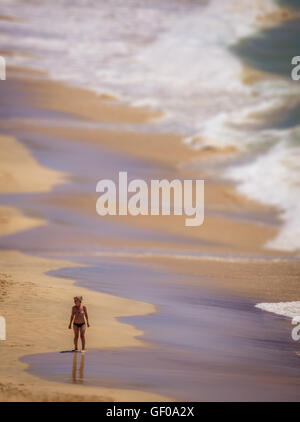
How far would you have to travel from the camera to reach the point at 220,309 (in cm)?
1058

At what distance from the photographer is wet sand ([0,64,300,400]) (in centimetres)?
793

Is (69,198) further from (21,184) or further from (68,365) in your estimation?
(68,365)

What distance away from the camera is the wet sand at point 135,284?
312 inches

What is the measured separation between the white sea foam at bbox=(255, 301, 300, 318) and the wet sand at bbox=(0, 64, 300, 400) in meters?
0.17

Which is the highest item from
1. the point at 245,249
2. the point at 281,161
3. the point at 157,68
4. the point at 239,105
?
the point at 157,68

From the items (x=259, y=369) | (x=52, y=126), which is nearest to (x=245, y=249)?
(x=259, y=369)

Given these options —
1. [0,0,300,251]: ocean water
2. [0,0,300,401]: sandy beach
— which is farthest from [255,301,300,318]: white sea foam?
[0,0,300,251]: ocean water

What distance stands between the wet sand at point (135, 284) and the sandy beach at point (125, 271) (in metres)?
0.02

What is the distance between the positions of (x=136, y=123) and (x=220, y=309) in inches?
511

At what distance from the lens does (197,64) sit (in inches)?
1281

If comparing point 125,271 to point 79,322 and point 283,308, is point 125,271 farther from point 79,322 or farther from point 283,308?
point 79,322

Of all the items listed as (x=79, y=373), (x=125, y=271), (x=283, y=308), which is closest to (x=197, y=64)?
(x=125, y=271)

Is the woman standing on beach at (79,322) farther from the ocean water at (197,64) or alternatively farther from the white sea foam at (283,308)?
the ocean water at (197,64)

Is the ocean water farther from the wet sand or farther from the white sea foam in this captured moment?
the white sea foam
